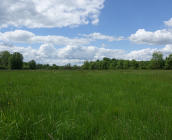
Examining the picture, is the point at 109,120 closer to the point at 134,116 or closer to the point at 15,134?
the point at 134,116

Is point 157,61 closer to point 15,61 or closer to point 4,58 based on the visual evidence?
point 15,61

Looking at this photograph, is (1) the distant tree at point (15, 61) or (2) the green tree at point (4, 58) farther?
(2) the green tree at point (4, 58)

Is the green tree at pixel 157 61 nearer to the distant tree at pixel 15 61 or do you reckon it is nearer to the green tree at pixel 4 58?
the distant tree at pixel 15 61

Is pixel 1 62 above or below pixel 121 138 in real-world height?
above

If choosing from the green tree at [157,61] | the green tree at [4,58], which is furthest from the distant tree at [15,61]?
the green tree at [157,61]

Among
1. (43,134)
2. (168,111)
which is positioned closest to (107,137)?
(43,134)

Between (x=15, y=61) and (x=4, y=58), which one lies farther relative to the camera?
(x=4, y=58)

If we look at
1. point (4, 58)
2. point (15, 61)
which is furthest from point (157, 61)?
point (4, 58)

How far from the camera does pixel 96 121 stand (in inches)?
97.3

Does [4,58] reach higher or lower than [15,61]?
higher

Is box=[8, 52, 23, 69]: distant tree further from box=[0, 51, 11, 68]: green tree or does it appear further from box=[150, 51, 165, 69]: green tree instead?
box=[150, 51, 165, 69]: green tree

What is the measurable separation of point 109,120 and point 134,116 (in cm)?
81

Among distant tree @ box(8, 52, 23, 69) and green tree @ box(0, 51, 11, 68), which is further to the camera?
green tree @ box(0, 51, 11, 68)

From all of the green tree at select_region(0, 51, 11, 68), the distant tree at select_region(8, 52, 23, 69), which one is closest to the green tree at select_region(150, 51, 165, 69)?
the distant tree at select_region(8, 52, 23, 69)
